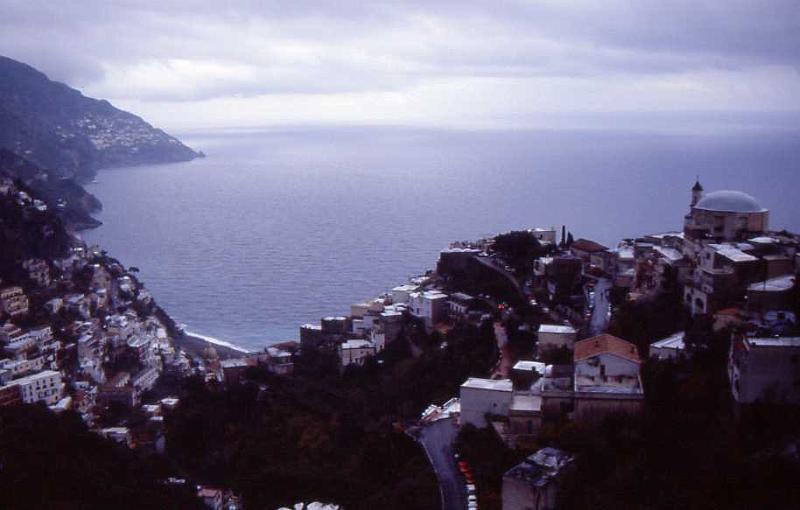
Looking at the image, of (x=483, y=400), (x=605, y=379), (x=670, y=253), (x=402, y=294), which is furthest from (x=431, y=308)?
(x=605, y=379)

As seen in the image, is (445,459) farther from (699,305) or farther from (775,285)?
(775,285)

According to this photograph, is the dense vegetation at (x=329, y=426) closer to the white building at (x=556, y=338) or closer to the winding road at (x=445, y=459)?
the winding road at (x=445, y=459)

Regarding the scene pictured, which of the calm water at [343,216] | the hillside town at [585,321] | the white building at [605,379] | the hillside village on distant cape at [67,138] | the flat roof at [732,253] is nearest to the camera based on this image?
the hillside town at [585,321]

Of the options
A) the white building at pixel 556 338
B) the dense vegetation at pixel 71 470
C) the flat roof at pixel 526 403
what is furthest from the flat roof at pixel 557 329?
the dense vegetation at pixel 71 470

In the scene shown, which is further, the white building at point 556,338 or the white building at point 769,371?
the white building at point 556,338

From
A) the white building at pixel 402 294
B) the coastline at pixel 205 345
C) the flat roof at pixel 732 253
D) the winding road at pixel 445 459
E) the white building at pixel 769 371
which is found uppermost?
the flat roof at pixel 732 253

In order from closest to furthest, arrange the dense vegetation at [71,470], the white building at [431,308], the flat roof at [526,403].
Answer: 1. the flat roof at [526,403]
2. the dense vegetation at [71,470]
3. the white building at [431,308]

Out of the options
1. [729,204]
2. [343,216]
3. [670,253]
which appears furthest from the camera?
[343,216]
